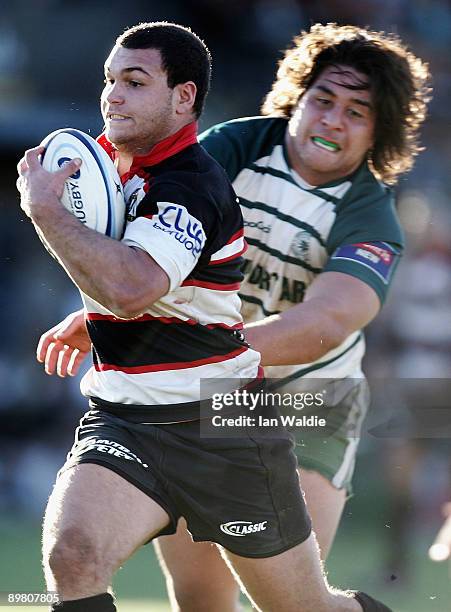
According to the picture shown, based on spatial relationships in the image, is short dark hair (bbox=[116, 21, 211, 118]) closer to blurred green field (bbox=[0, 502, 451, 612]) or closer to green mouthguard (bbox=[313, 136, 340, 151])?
green mouthguard (bbox=[313, 136, 340, 151])

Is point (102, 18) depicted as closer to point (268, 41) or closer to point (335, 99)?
point (268, 41)

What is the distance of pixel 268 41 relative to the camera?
11039mm

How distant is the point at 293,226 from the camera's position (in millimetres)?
4555

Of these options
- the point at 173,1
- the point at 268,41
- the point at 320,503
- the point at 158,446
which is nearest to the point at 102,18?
the point at 173,1

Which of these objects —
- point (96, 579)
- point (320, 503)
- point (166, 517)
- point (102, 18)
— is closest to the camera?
point (96, 579)

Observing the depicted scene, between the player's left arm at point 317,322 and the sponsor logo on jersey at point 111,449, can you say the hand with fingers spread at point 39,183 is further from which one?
the player's left arm at point 317,322

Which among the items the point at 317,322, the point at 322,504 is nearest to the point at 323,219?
the point at 317,322

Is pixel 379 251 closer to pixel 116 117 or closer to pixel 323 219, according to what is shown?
pixel 323 219

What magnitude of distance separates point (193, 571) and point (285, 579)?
81 centimetres

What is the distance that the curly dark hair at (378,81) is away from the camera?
464 centimetres

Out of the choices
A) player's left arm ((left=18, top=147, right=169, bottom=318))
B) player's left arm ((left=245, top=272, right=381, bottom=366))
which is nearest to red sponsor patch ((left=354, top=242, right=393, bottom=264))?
player's left arm ((left=245, top=272, right=381, bottom=366))

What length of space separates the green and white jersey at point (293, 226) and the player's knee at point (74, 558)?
5.20ft

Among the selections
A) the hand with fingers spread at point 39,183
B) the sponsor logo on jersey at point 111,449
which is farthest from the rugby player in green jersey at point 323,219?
the hand with fingers spread at point 39,183

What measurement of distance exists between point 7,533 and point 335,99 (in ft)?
16.5
